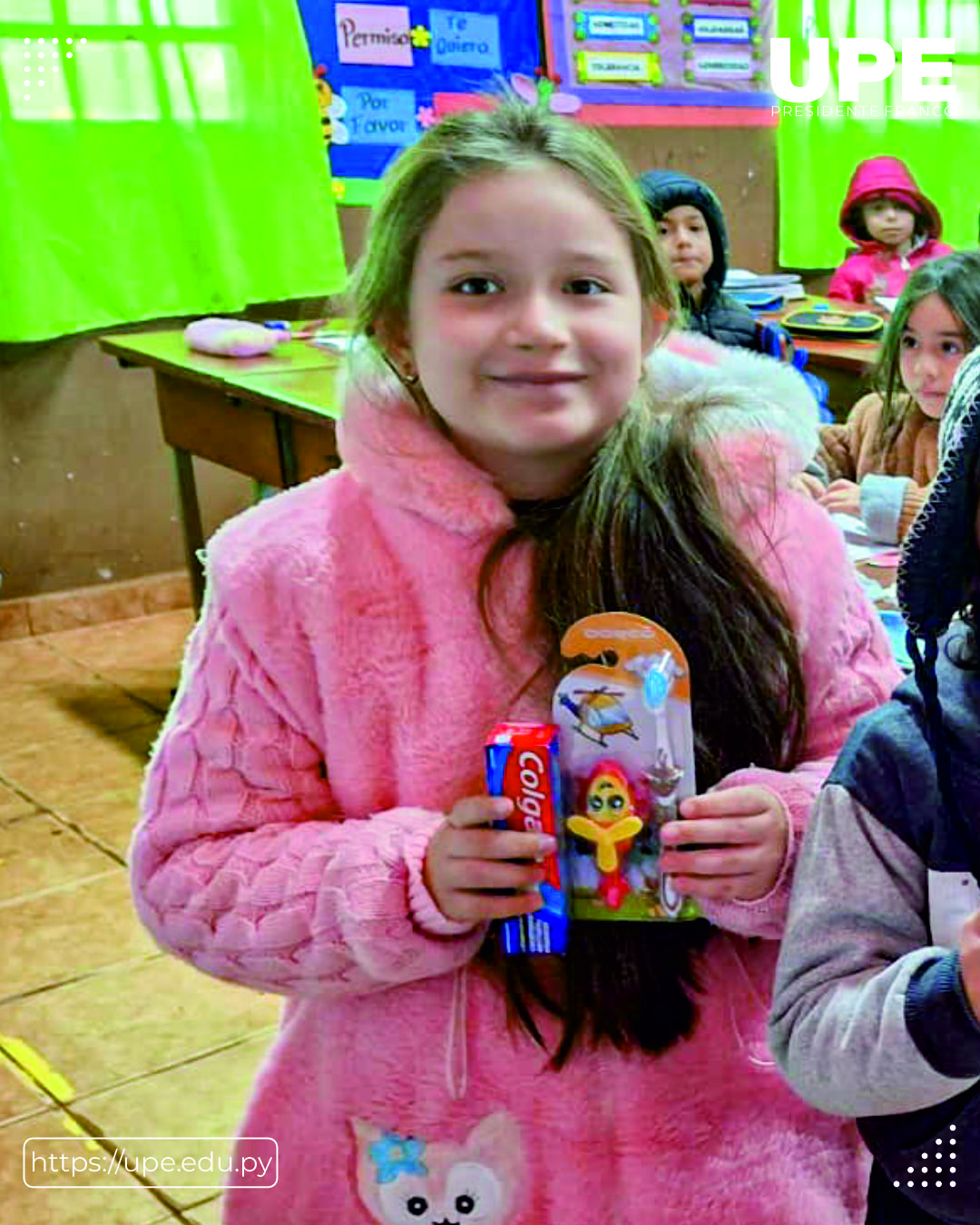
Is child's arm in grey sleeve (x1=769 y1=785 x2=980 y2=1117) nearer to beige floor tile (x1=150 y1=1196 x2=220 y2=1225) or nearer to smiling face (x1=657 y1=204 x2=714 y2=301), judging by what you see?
beige floor tile (x1=150 y1=1196 x2=220 y2=1225)

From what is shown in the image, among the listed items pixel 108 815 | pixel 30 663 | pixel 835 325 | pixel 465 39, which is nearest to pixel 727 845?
pixel 108 815

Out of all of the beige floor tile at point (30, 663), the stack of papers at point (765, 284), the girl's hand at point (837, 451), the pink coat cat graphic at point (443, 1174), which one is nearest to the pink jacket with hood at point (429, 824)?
the pink coat cat graphic at point (443, 1174)

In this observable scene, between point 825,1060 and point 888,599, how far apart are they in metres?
0.84

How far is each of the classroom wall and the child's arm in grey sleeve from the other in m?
3.49

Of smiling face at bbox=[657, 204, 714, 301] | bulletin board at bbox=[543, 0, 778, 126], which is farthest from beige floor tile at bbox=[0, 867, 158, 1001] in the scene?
bulletin board at bbox=[543, 0, 778, 126]

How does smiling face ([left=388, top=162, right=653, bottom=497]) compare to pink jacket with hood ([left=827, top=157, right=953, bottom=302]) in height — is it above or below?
above

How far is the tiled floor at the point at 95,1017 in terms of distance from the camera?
73.4 inches

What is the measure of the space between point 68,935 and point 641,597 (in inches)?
71.1

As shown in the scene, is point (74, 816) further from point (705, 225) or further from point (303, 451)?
point (705, 225)

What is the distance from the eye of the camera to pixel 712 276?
3.32m

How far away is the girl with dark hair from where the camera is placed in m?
2.24

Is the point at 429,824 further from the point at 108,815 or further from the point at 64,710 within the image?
the point at 64,710

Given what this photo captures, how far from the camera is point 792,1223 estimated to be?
0.95 meters

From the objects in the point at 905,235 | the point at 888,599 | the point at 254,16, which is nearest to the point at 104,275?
the point at 254,16
